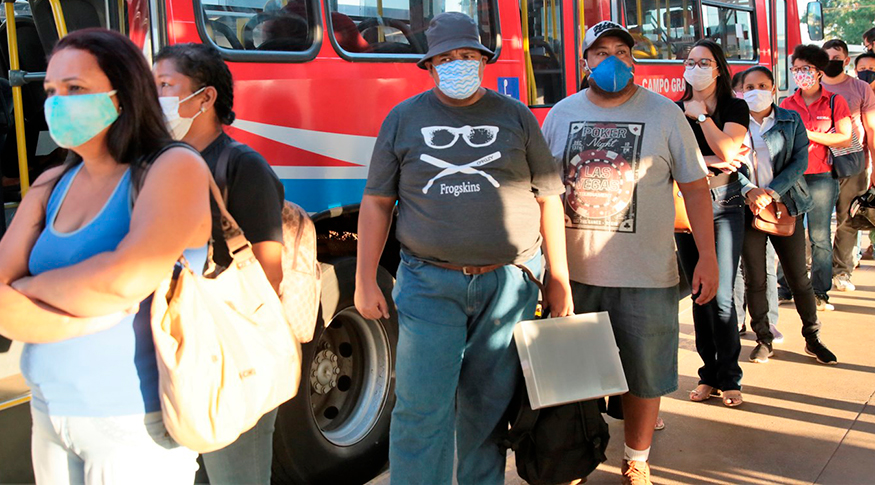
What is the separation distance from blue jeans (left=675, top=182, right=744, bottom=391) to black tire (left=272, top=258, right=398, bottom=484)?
1.60m

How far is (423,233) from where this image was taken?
3.14 meters

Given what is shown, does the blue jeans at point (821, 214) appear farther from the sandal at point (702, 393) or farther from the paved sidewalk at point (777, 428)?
the sandal at point (702, 393)

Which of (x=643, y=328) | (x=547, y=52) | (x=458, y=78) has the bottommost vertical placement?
(x=643, y=328)

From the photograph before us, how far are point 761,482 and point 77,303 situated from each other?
3140 mm

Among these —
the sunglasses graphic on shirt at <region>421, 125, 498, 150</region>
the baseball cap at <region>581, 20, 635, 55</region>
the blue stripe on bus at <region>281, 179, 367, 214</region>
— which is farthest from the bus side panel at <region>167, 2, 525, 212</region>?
the baseball cap at <region>581, 20, 635, 55</region>

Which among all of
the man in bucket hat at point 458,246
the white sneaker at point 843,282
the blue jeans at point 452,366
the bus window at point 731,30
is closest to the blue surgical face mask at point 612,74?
the man in bucket hat at point 458,246

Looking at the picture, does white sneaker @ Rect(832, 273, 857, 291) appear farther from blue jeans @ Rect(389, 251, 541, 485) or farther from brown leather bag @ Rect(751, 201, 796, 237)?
blue jeans @ Rect(389, 251, 541, 485)

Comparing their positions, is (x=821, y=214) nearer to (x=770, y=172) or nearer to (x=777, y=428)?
(x=770, y=172)

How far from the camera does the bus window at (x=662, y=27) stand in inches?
257

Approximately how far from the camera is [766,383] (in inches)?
210

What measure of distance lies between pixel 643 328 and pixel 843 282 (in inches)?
190

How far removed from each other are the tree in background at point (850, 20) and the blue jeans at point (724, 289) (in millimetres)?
45519

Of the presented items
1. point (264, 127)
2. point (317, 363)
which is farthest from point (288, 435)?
point (264, 127)

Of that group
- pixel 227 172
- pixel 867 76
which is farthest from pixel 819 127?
pixel 227 172
